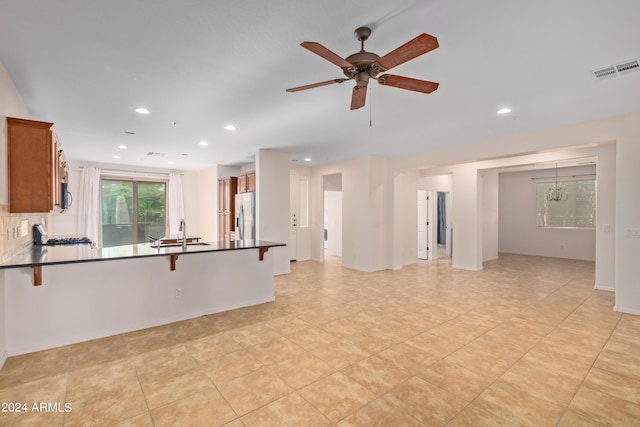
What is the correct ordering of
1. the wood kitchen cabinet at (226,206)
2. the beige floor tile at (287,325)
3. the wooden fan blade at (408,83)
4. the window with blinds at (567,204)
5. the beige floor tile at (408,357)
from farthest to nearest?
the window with blinds at (567,204), the wood kitchen cabinet at (226,206), the beige floor tile at (287,325), the beige floor tile at (408,357), the wooden fan blade at (408,83)

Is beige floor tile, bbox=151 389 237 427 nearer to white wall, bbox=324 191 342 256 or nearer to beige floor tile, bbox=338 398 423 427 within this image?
beige floor tile, bbox=338 398 423 427

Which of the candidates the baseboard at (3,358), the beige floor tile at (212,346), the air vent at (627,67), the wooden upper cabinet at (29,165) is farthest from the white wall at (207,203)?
the air vent at (627,67)

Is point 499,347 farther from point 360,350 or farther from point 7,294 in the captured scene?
point 7,294

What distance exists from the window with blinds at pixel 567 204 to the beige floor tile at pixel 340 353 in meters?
8.59

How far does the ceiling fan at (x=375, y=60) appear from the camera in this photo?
5.94 feet

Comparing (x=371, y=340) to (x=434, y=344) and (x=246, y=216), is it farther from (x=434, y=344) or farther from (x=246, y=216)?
(x=246, y=216)

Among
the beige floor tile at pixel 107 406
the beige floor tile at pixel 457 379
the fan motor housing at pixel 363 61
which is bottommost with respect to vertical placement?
the beige floor tile at pixel 457 379

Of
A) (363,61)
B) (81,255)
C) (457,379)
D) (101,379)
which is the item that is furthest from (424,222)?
(101,379)

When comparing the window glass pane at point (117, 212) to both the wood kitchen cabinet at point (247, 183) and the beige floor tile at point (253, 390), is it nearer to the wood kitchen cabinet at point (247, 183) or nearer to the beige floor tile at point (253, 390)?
the wood kitchen cabinet at point (247, 183)

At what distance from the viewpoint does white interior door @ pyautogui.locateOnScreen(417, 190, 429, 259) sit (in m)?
8.41

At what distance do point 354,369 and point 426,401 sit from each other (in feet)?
2.03

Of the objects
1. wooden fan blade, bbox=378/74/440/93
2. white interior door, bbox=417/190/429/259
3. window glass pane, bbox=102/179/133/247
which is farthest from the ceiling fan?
window glass pane, bbox=102/179/133/247

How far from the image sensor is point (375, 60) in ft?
6.84

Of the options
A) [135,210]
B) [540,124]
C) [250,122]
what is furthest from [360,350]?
[135,210]
